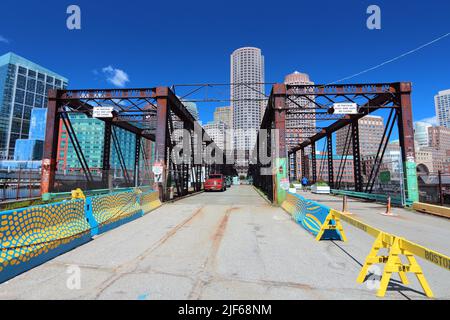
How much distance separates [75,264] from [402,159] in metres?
19.1

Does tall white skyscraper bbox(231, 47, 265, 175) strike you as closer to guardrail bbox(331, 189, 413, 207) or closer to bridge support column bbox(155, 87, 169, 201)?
guardrail bbox(331, 189, 413, 207)

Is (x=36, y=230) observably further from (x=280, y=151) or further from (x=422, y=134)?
(x=422, y=134)

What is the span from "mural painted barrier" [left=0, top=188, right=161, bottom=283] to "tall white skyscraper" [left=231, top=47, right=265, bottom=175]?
7518 centimetres

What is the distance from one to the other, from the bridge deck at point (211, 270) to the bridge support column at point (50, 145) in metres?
14.4

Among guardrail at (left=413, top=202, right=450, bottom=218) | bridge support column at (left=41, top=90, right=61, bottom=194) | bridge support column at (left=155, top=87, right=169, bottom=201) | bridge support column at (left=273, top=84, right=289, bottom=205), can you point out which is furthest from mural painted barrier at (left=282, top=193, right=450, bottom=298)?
bridge support column at (left=41, top=90, right=61, bottom=194)

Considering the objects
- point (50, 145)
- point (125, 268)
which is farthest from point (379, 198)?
point (50, 145)

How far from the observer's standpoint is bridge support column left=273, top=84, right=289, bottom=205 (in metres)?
15.6

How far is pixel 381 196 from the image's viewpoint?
1819cm

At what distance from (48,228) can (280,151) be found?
13.6 meters

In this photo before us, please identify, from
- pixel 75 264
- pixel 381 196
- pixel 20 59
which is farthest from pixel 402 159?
pixel 20 59

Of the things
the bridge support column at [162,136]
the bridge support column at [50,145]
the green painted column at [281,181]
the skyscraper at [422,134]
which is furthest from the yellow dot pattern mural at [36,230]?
the skyscraper at [422,134]

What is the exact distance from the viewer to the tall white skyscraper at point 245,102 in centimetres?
10546

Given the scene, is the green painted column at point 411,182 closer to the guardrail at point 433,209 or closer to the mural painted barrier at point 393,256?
the guardrail at point 433,209

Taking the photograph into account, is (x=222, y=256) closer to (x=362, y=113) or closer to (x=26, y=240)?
(x=26, y=240)
